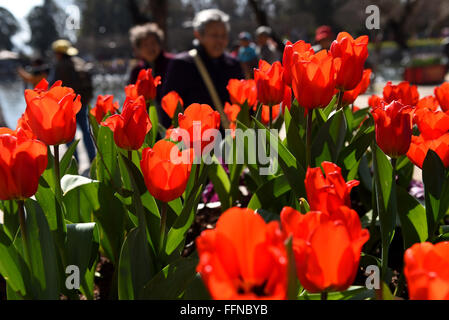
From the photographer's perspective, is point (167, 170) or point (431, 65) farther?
point (431, 65)

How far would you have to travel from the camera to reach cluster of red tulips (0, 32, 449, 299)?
1.66 feet

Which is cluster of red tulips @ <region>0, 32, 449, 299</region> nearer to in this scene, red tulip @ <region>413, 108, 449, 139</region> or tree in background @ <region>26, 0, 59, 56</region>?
red tulip @ <region>413, 108, 449, 139</region>

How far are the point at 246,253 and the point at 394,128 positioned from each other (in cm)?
53

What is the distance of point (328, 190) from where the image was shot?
68 centimetres

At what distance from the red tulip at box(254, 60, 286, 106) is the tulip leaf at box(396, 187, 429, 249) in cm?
43

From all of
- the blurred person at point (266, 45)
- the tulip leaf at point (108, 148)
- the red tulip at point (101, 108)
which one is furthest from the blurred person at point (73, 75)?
the tulip leaf at point (108, 148)

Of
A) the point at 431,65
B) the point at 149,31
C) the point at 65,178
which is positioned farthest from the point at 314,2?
the point at 65,178

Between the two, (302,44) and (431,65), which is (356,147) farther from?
(431,65)

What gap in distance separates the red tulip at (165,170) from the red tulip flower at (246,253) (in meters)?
0.34

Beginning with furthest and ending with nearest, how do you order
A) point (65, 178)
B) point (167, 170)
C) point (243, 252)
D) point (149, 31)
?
point (149, 31) → point (65, 178) → point (167, 170) → point (243, 252)

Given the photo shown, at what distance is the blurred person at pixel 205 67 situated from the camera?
9.57 feet

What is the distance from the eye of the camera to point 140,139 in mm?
1013

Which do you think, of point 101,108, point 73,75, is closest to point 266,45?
point 73,75

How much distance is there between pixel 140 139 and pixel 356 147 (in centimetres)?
53
